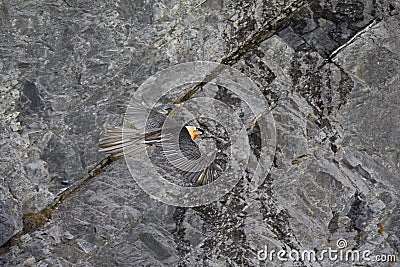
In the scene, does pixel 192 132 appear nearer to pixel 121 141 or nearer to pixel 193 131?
pixel 193 131

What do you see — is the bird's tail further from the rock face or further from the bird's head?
the bird's head

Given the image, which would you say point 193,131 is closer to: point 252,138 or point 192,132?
point 192,132

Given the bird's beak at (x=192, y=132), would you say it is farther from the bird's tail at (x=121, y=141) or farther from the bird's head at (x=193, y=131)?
the bird's tail at (x=121, y=141)

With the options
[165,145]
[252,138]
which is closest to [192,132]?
[165,145]

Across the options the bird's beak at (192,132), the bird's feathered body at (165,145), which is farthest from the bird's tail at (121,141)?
the bird's beak at (192,132)

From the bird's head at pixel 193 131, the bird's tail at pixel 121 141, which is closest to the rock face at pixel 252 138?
the bird's tail at pixel 121 141

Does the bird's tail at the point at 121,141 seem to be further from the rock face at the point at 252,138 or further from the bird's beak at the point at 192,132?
the bird's beak at the point at 192,132

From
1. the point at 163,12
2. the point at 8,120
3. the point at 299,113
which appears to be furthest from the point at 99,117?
the point at 299,113

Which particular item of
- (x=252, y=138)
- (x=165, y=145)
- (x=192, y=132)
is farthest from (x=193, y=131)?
(x=252, y=138)
